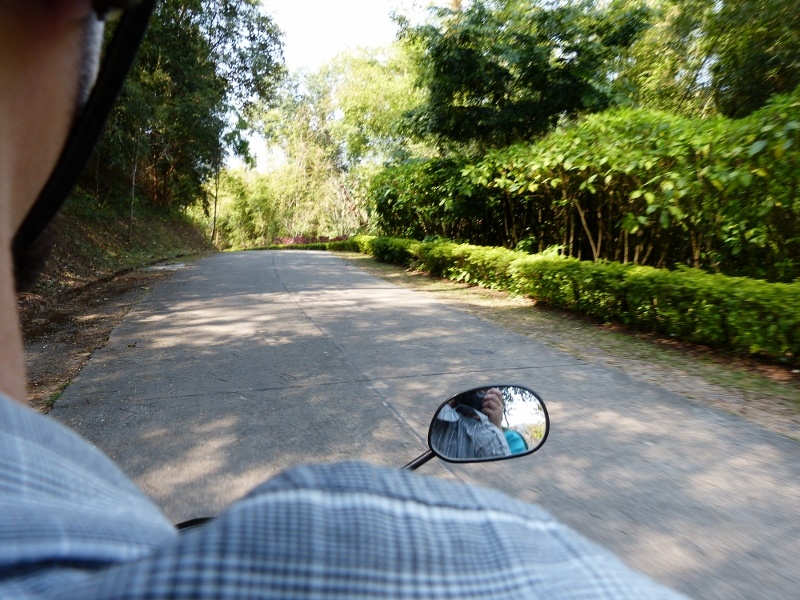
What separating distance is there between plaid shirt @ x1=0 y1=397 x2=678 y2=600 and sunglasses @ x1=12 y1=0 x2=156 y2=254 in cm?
25

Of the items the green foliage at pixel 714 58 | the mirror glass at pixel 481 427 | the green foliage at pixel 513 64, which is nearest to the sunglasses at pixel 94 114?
the mirror glass at pixel 481 427

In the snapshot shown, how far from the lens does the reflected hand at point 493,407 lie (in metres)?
1.51

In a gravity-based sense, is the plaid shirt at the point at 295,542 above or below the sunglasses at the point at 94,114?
below

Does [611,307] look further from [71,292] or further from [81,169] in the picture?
[71,292]

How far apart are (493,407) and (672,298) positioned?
614cm

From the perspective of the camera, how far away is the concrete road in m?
2.88

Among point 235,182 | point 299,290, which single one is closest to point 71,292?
point 299,290

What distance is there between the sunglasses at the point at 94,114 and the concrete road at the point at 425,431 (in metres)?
2.74

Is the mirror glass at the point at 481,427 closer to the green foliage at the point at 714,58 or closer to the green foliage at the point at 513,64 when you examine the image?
the green foliage at the point at 513,64

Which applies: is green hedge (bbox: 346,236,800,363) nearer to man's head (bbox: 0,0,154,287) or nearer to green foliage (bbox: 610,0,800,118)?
green foliage (bbox: 610,0,800,118)

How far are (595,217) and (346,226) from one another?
2921 cm

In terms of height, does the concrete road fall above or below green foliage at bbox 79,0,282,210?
below

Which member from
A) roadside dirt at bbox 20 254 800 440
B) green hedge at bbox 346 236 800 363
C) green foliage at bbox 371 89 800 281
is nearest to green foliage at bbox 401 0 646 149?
green foliage at bbox 371 89 800 281

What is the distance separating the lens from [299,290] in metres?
11.5
